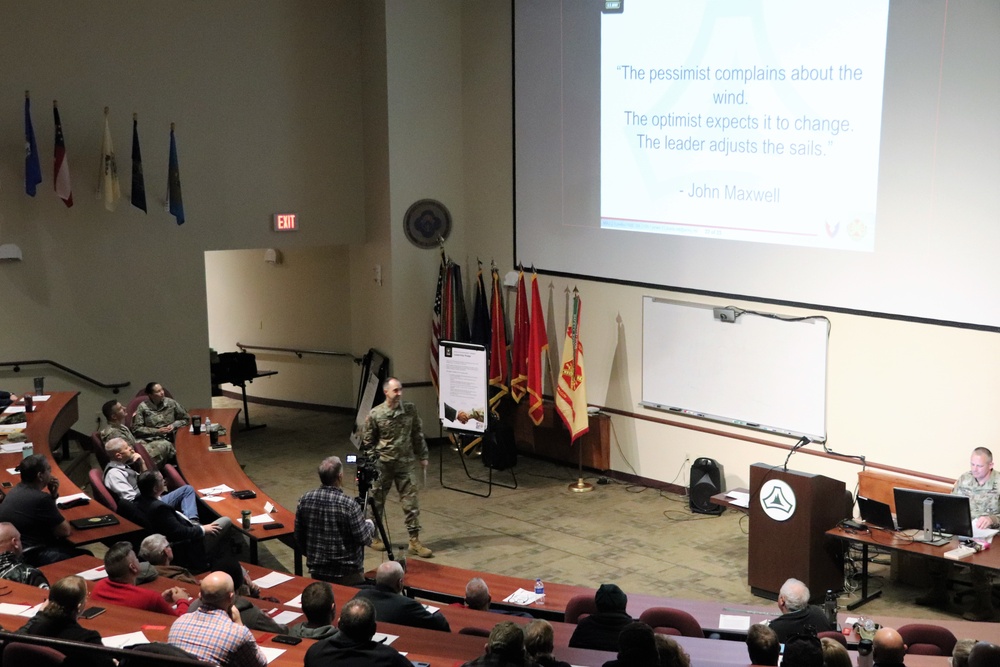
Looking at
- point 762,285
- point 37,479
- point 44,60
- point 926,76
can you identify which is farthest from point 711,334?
point 44,60

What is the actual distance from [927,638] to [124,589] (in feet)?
13.4

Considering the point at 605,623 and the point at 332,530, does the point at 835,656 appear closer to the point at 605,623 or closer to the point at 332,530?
the point at 605,623

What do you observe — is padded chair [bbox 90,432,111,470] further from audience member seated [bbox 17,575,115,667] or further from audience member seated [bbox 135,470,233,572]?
audience member seated [bbox 17,575,115,667]

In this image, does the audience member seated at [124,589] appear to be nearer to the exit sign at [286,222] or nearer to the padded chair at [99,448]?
the padded chair at [99,448]

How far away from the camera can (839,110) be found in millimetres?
8961

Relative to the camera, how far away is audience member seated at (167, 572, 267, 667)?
491 centimetres

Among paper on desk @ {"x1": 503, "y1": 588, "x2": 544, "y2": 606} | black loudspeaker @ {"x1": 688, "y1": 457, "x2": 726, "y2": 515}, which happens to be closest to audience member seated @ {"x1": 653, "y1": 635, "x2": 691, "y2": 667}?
paper on desk @ {"x1": 503, "y1": 588, "x2": 544, "y2": 606}

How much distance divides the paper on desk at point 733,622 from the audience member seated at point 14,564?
3.74 metres

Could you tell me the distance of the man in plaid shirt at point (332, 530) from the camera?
7.05m

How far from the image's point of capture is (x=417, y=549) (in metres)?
9.02

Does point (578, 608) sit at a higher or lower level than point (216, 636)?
lower

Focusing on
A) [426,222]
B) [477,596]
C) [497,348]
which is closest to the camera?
[477,596]

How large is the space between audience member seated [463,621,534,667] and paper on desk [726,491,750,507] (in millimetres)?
4309

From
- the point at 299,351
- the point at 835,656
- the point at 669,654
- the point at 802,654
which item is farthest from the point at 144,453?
the point at 835,656
